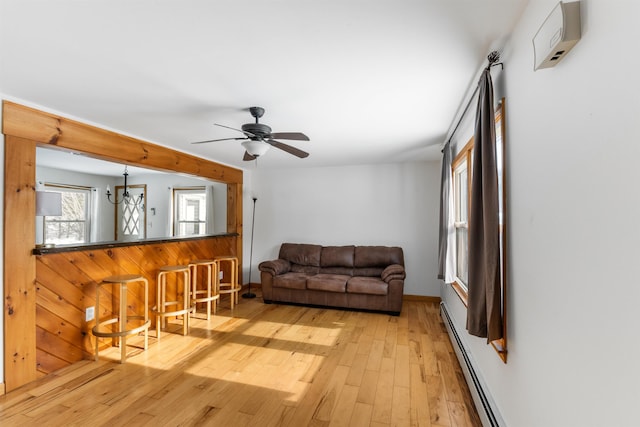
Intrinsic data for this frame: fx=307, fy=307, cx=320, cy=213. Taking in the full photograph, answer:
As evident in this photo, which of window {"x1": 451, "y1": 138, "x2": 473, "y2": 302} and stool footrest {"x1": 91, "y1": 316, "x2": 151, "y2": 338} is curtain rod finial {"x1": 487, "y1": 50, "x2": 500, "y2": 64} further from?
stool footrest {"x1": 91, "y1": 316, "x2": 151, "y2": 338}

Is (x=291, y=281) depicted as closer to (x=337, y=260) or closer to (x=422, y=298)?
(x=337, y=260)

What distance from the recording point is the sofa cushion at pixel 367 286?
14.3ft

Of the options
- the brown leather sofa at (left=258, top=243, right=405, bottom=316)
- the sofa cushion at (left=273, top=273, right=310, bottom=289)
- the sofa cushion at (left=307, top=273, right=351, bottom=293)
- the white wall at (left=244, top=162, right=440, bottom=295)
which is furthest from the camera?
the white wall at (left=244, top=162, right=440, bottom=295)

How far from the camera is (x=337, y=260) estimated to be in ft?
17.0

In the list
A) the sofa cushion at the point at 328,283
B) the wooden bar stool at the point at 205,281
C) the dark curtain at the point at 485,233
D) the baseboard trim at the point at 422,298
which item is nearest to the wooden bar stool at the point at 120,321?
the wooden bar stool at the point at 205,281

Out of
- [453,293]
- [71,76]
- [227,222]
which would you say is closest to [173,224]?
[227,222]

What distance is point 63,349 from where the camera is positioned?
9.23 ft

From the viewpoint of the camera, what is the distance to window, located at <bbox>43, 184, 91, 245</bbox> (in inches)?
231

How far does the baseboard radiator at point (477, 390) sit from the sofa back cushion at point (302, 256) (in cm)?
264

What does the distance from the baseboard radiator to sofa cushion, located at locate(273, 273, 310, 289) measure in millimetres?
2269

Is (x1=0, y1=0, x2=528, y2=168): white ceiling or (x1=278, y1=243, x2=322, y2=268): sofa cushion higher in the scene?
(x1=0, y1=0, x2=528, y2=168): white ceiling

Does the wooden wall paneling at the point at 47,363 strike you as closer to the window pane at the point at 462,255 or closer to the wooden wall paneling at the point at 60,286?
the wooden wall paneling at the point at 60,286

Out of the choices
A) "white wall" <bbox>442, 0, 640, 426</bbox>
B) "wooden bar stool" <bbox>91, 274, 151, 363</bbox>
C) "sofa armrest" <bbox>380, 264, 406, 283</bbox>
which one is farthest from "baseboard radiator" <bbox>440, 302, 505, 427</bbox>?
"wooden bar stool" <bbox>91, 274, 151, 363</bbox>

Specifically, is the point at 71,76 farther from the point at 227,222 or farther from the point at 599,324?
the point at 227,222
